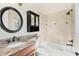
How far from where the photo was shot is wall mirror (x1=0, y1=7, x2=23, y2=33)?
4.27 feet

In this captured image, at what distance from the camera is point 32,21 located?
4.68 feet

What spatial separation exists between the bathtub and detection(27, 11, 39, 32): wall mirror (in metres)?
0.19

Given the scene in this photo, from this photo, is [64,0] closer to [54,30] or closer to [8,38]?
[54,30]

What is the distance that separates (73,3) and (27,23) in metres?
0.63

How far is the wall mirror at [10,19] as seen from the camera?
1.30 m

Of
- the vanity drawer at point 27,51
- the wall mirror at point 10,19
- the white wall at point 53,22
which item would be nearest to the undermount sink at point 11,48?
the vanity drawer at point 27,51

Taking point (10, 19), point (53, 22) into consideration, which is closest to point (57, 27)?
point (53, 22)

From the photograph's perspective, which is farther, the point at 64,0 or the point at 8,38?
the point at 64,0

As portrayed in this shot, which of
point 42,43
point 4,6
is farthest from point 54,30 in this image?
point 4,6

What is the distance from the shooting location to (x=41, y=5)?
1.43 metres

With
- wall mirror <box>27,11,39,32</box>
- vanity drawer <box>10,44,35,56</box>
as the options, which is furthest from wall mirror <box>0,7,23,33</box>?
vanity drawer <box>10,44,35,56</box>

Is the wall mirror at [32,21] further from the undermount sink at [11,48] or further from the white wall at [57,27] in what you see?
the undermount sink at [11,48]

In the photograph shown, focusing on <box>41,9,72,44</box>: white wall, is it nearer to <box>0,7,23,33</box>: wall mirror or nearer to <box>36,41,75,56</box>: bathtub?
<box>36,41,75,56</box>: bathtub

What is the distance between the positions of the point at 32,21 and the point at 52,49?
0.43 meters
